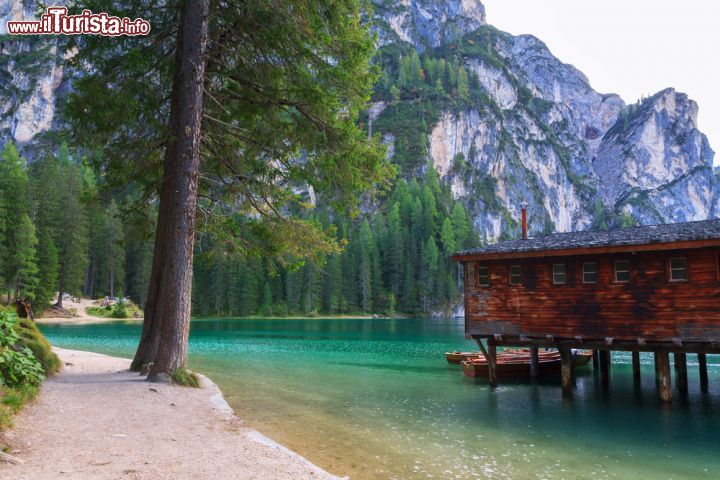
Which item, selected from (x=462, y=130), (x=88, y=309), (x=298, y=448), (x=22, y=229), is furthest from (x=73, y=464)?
(x=462, y=130)

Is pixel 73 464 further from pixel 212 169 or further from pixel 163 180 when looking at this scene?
pixel 212 169

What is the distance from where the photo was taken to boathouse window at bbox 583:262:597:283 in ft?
65.5

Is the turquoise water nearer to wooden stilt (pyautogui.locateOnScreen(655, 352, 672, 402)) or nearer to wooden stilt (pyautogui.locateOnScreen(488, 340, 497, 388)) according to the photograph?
wooden stilt (pyautogui.locateOnScreen(655, 352, 672, 402))

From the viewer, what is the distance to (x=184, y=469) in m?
7.06

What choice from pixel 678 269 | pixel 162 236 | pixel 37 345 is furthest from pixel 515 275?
pixel 37 345

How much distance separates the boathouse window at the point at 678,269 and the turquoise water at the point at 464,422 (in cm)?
464

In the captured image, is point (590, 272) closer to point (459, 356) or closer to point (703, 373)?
point (703, 373)

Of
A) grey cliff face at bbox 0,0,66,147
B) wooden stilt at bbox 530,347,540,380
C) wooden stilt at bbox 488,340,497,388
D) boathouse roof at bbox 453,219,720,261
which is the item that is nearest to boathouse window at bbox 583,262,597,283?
boathouse roof at bbox 453,219,720,261

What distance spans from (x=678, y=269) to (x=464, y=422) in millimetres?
9647

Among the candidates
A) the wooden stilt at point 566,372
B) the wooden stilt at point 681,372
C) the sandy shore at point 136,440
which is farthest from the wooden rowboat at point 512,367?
the sandy shore at point 136,440

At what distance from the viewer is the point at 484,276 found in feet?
74.0

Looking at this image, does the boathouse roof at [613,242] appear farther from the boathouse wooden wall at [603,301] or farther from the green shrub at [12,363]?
the green shrub at [12,363]

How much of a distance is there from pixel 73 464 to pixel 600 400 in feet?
63.2

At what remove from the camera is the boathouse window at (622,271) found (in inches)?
757
